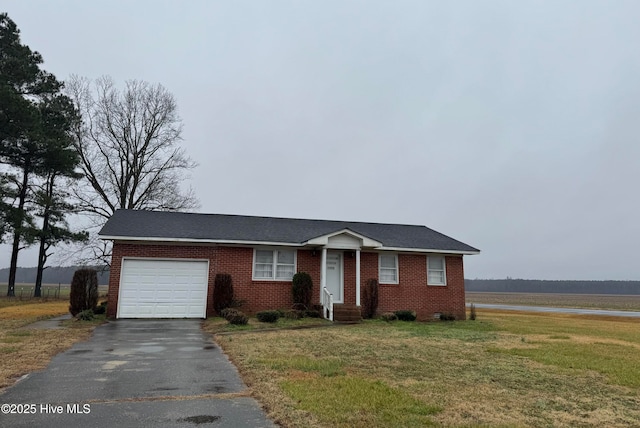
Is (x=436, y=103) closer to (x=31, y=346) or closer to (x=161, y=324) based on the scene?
(x=161, y=324)

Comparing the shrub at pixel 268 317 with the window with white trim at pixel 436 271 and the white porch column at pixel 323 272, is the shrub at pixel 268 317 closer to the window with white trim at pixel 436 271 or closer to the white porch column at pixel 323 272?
the white porch column at pixel 323 272

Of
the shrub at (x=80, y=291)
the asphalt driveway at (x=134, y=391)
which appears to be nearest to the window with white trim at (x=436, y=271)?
the asphalt driveway at (x=134, y=391)

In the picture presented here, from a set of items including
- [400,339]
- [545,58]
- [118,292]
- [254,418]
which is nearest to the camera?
[254,418]

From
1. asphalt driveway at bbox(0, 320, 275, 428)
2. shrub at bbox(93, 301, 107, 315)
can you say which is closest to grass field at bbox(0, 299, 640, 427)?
asphalt driveway at bbox(0, 320, 275, 428)

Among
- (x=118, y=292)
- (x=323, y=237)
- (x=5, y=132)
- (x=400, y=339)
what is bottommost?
(x=400, y=339)

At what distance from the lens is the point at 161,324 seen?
46.4ft

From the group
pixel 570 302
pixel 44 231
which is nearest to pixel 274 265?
pixel 44 231

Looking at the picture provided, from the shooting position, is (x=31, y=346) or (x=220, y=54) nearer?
(x=31, y=346)

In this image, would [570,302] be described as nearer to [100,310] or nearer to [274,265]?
[274,265]

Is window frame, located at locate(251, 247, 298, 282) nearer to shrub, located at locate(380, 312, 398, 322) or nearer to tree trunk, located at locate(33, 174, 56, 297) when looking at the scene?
shrub, located at locate(380, 312, 398, 322)

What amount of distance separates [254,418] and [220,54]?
2233 cm

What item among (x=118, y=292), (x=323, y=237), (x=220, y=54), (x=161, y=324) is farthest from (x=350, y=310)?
(x=220, y=54)

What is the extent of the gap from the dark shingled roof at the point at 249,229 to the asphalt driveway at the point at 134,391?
23.3 ft

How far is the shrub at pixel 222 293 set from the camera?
15.9 m
